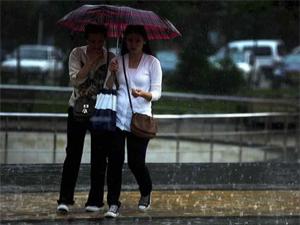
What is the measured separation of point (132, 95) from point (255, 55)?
2205cm

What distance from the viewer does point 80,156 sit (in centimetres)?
777

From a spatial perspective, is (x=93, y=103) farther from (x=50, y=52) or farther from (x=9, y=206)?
(x=50, y=52)

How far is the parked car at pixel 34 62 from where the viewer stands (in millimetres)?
18516

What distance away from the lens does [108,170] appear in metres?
7.64

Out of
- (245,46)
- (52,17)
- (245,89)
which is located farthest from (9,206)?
(245,46)

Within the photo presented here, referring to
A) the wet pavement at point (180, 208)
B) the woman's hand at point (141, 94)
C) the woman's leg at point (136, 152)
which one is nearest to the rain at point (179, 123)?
the wet pavement at point (180, 208)

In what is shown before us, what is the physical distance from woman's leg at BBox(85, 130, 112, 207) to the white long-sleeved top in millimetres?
214

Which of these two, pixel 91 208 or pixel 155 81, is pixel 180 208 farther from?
pixel 155 81

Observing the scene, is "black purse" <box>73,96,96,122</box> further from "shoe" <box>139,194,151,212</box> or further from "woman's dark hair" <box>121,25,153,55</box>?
"shoe" <box>139,194,151,212</box>

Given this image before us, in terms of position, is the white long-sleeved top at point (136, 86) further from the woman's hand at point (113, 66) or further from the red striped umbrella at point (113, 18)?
the red striped umbrella at point (113, 18)

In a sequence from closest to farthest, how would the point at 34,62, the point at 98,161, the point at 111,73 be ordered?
the point at 111,73 → the point at 98,161 → the point at 34,62

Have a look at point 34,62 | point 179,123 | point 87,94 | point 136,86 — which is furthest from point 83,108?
point 34,62

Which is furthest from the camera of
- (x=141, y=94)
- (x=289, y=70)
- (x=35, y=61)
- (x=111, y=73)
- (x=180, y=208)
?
(x=289, y=70)

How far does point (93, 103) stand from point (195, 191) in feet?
8.42
